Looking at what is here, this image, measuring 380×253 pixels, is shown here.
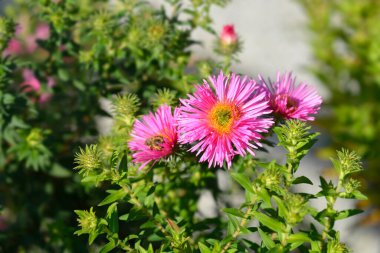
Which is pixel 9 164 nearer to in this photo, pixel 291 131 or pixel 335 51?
pixel 291 131

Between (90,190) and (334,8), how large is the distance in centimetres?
133

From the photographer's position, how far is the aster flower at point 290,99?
80 centimetres

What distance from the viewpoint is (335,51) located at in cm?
200

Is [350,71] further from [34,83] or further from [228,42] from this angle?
[34,83]

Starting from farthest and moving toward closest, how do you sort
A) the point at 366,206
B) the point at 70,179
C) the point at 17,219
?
the point at 366,206 < the point at 70,179 < the point at 17,219

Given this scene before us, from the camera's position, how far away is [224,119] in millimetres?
744

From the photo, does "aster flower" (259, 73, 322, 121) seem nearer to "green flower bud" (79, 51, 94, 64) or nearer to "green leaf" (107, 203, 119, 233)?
"green leaf" (107, 203, 119, 233)

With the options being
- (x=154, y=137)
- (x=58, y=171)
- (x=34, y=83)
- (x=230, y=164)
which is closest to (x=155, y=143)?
(x=154, y=137)

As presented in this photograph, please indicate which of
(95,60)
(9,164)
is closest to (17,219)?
(9,164)

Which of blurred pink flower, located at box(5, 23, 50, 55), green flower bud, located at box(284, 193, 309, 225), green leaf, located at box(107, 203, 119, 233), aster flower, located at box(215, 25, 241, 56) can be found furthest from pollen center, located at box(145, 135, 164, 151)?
blurred pink flower, located at box(5, 23, 50, 55)

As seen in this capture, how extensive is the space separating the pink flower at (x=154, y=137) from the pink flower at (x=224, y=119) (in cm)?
2

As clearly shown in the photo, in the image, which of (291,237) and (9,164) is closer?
(291,237)

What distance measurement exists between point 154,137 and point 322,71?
1.36 meters

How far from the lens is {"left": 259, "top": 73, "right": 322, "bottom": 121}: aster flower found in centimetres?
80
